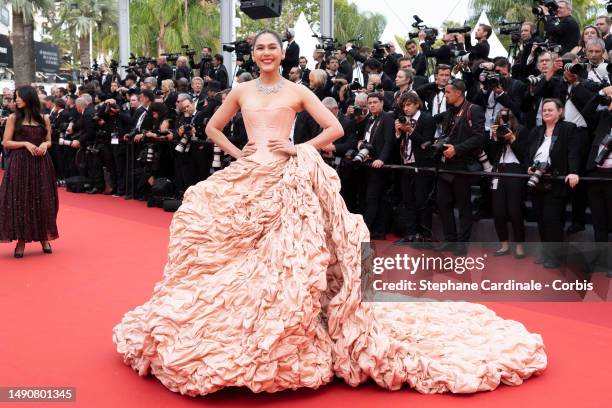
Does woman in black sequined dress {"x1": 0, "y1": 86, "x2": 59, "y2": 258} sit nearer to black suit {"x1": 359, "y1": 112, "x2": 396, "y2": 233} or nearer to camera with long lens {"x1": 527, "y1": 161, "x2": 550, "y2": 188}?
black suit {"x1": 359, "y1": 112, "x2": 396, "y2": 233}

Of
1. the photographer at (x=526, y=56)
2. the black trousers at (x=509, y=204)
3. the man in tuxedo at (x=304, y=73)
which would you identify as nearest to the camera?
the black trousers at (x=509, y=204)

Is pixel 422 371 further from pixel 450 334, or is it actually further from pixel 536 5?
pixel 536 5

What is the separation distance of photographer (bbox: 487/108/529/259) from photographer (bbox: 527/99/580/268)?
0.21 metres

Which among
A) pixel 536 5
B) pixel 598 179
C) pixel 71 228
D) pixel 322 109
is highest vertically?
pixel 536 5

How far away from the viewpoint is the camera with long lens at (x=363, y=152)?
711cm

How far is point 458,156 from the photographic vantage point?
640 cm

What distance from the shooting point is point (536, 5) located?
25.6 feet

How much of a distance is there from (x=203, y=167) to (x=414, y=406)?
6.68 m

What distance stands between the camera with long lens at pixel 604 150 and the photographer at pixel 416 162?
1.58 metres

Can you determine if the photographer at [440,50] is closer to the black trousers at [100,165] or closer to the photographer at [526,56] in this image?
the photographer at [526,56]

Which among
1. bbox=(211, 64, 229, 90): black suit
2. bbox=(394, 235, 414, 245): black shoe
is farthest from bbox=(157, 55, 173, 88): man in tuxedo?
bbox=(394, 235, 414, 245): black shoe

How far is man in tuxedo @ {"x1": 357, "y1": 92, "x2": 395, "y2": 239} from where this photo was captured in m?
7.12

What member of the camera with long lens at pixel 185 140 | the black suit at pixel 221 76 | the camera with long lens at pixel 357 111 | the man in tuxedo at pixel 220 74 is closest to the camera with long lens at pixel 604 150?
the camera with long lens at pixel 357 111

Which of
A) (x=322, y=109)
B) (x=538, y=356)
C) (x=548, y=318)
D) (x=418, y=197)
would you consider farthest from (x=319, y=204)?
(x=418, y=197)
